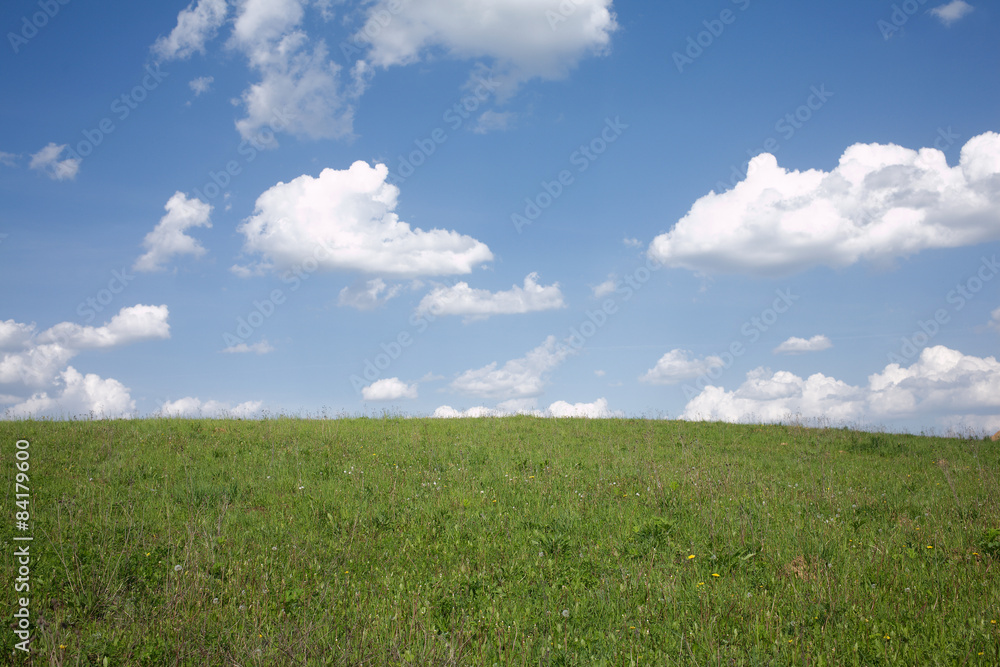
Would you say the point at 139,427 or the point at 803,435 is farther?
the point at 803,435

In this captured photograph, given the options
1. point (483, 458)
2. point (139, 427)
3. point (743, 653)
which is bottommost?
point (743, 653)

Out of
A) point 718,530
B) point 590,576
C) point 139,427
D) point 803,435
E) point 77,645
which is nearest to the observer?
point 77,645

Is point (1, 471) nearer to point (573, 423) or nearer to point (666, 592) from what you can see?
point (666, 592)

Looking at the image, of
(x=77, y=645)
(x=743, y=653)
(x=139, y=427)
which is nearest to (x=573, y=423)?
(x=139, y=427)

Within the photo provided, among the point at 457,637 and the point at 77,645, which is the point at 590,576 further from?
the point at 77,645

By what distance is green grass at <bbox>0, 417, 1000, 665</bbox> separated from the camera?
5129 millimetres

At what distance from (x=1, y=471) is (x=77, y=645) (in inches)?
327

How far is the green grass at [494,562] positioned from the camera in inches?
202

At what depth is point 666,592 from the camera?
19.7 ft

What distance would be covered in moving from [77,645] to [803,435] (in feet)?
67.7

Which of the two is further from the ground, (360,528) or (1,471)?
(1,471)

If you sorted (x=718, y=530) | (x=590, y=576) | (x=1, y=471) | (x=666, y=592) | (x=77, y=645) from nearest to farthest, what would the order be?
(x=77, y=645) < (x=666, y=592) < (x=590, y=576) < (x=718, y=530) < (x=1, y=471)

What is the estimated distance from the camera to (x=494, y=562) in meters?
7.04

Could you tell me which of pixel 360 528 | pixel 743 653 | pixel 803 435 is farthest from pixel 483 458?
pixel 803 435
